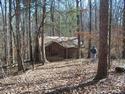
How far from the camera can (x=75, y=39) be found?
127 ft

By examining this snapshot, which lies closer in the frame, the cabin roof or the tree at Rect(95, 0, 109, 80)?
the tree at Rect(95, 0, 109, 80)

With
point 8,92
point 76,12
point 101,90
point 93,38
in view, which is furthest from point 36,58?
point 101,90

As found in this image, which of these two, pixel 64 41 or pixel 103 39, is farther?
pixel 64 41

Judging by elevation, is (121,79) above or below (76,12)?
below

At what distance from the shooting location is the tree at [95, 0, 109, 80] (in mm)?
12336

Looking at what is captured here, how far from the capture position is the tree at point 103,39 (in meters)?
12.3

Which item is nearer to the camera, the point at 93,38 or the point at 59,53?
the point at 93,38

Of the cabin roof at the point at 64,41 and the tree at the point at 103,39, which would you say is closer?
the tree at the point at 103,39

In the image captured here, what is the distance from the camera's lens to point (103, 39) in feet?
41.1

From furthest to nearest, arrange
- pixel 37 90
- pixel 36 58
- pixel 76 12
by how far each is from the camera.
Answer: pixel 36 58, pixel 76 12, pixel 37 90

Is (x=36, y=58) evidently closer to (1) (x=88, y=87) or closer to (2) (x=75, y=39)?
(2) (x=75, y=39)

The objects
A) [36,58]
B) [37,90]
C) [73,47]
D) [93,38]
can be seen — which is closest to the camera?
[37,90]

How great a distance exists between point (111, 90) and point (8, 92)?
491 centimetres

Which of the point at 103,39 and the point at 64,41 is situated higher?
the point at 103,39
